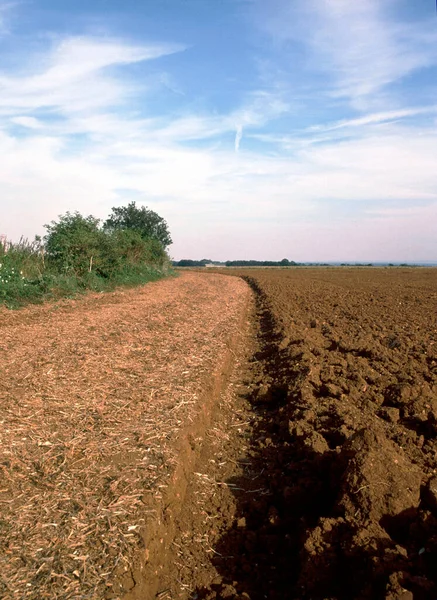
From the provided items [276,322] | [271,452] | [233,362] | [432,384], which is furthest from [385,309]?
[271,452]

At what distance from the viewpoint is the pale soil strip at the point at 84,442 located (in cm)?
305

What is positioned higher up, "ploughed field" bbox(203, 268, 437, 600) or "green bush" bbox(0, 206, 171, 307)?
"green bush" bbox(0, 206, 171, 307)

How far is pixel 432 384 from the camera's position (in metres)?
6.60

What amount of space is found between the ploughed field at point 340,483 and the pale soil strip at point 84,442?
31.3 inches

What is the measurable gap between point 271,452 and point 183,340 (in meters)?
5.04

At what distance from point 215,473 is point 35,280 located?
13.0 meters

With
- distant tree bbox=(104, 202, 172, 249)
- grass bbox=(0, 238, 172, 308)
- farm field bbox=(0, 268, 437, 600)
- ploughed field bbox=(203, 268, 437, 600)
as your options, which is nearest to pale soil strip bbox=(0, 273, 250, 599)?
farm field bbox=(0, 268, 437, 600)

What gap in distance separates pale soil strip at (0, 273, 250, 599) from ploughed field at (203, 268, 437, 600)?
796mm

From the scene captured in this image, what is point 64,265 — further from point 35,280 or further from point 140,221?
point 140,221

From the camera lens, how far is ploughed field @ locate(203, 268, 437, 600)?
293 centimetres

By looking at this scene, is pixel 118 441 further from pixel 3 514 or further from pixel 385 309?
pixel 385 309

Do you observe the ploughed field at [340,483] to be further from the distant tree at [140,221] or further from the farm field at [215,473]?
the distant tree at [140,221]

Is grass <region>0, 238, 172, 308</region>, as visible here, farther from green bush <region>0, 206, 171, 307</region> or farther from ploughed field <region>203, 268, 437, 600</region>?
ploughed field <region>203, 268, 437, 600</region>

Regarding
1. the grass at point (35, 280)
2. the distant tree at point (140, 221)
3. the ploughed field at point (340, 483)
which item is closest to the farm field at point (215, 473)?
the ploughed field at point (340, 483)
